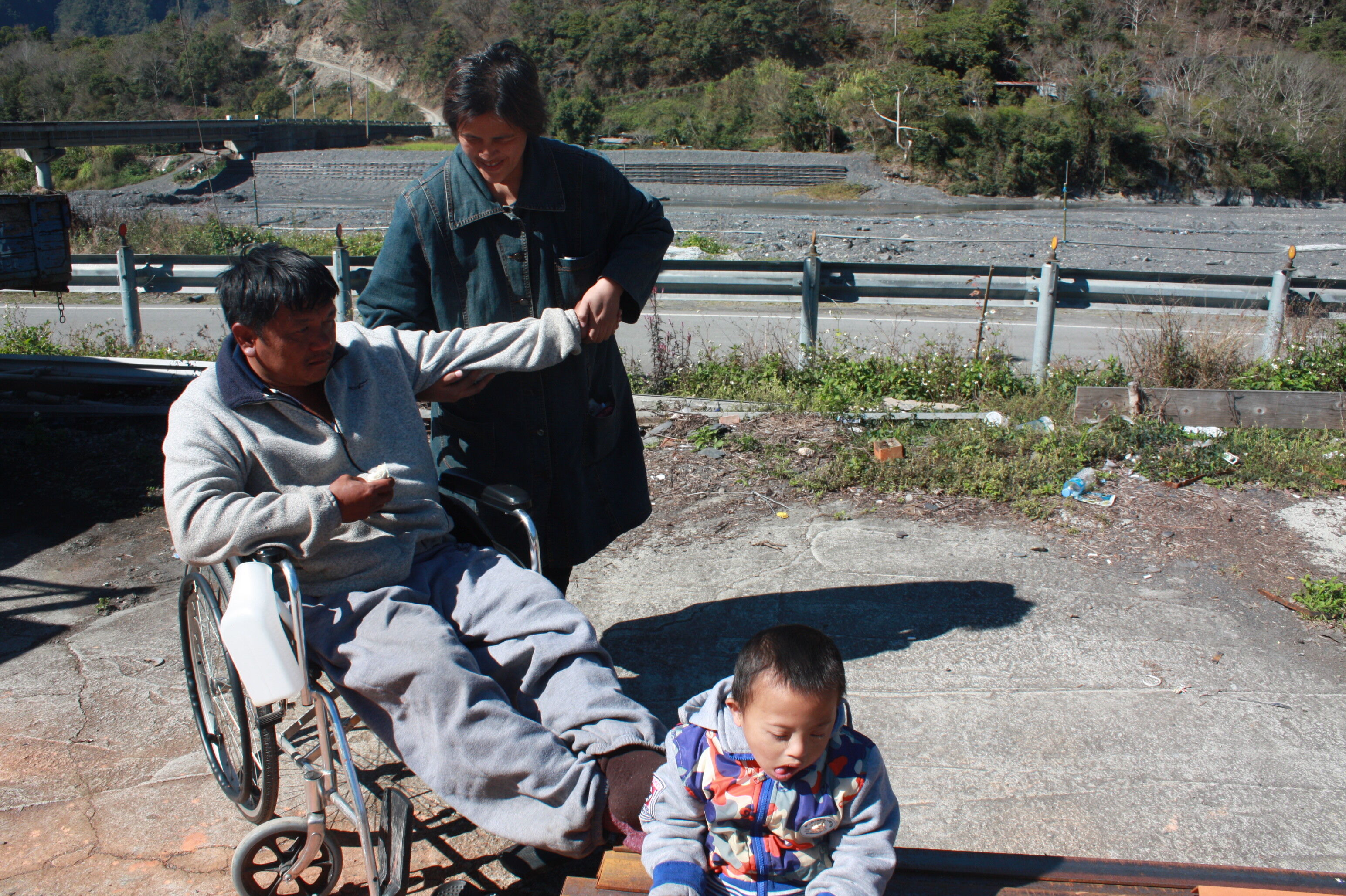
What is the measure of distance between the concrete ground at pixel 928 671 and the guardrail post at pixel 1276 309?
119 inches

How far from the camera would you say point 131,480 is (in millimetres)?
5406

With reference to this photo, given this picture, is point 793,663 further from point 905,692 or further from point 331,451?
point 905,692

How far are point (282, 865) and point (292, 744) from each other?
0.29 meters

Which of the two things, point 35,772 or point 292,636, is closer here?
point 292,636

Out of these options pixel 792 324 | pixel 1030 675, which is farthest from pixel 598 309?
pixel 792 324

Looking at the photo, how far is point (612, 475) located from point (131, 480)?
3489 mm

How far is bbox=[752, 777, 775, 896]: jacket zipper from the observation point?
6.06 feet

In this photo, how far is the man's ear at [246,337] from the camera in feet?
7.93

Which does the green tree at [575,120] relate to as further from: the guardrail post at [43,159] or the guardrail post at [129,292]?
the guardrail post at [129,292]

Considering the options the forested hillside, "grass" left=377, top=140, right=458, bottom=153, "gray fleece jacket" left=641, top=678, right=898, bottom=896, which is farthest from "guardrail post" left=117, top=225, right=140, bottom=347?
"grass" left=377, top=140, right=458, bottom=153

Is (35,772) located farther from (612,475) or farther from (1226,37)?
(1226,37)

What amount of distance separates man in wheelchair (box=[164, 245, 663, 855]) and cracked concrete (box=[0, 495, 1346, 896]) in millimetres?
633

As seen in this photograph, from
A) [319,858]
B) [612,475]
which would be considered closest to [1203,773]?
[612,475]

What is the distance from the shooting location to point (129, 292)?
30.7ft
